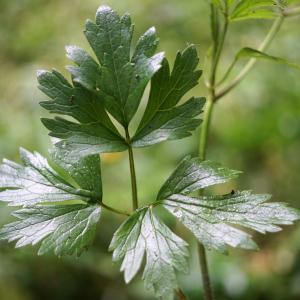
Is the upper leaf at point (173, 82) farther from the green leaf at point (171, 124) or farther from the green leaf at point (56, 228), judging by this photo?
the green leaf at point (56, 228)

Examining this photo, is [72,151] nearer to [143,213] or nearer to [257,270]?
[143,213]

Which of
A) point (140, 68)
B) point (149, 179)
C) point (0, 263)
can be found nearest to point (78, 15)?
point (149, 179)

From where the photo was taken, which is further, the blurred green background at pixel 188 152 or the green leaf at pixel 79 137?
the blurred green background at pixel 188 152

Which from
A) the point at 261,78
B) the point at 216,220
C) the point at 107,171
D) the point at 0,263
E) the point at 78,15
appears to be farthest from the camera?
the point at 78,15

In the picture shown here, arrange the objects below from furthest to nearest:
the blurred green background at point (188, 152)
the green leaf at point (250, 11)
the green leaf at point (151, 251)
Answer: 1. the blurred green background at point (188, 152)
2. the green leaf at point (250, 11)
3. the green leaf at point (151, 251)

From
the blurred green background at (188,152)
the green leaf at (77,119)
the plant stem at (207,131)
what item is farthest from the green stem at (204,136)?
the blurred green background at (188,152)

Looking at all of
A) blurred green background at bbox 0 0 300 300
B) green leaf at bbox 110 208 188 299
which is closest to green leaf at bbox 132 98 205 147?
green leaf at bbox 110 208 188 299

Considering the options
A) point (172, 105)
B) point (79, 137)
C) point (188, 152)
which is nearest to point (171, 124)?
point (172, 105)
